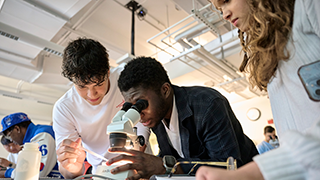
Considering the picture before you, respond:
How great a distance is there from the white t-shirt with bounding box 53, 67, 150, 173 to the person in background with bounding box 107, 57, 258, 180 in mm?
409

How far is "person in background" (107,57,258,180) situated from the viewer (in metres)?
0.94

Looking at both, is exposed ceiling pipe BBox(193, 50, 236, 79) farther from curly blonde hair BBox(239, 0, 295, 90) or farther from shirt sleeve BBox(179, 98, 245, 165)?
curly blonde hair BBox(239, 0, 295, 90)

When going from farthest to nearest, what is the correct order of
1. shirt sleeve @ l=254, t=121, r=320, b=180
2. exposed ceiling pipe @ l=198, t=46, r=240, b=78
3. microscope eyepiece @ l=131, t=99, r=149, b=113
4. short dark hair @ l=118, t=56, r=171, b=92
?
1. exposed ceiling pipe @ l=198, t=46, r=240, b=78
2. short dark hair @ l=118, t=56, r=171, b=92
3. microscope eyepiece @ l=131, t=99, r=149, b=113
4. shirt sleeve @ l=254, t=121, r=320, b=180

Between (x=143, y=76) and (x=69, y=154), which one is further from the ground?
(x=143, y=76)

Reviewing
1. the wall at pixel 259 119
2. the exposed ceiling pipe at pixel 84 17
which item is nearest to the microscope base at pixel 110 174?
the exposed ceiling pipe at pixel 84 17

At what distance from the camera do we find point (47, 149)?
2.10 metres

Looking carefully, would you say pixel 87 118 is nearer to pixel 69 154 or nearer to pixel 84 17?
pixel 69 154

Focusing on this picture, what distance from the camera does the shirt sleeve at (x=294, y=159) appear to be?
0.33m

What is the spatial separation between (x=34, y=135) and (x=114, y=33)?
265cm

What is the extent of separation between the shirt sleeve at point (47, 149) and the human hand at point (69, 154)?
0.91 meters

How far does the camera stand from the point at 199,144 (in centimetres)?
109

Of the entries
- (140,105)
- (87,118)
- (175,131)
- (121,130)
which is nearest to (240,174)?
(121,130)

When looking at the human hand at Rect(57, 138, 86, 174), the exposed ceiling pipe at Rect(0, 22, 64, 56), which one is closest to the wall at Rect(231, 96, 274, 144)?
the exposed ceiling pipe at Rect(0, 22, 64, 56)

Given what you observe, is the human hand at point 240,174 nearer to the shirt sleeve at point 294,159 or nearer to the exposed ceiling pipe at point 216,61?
the shirt sleeve at point 294,159
